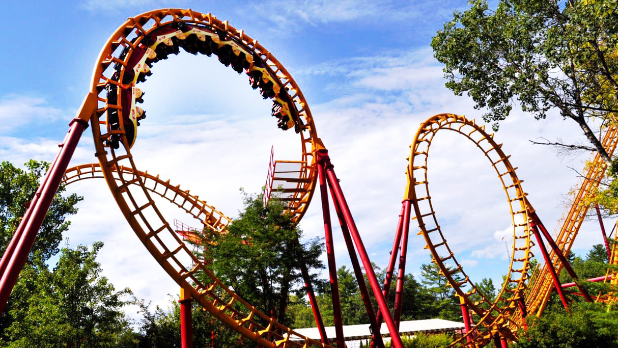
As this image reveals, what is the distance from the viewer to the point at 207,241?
13.6m

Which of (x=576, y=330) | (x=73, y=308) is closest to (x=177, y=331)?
(x=73, y=308)

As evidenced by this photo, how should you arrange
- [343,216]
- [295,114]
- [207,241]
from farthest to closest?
[207,241], [295,114], [343,216]

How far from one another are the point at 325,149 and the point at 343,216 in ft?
5.60

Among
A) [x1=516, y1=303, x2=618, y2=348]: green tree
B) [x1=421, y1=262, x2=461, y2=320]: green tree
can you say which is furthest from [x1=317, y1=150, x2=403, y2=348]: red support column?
[x1=421, y1=262, x2=461, y2=320]: green tree

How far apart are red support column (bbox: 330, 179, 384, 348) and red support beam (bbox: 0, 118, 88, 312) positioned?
5.63 meters

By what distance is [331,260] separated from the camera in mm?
10234

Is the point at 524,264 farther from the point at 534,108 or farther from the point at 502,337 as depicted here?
the point at 534,108

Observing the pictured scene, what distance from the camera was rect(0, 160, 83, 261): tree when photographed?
1698cm

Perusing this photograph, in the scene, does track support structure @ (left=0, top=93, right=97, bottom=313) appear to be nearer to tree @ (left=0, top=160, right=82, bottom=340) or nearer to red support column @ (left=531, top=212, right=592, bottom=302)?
tree @ (left=0, top=160, right=82, bottom=340)

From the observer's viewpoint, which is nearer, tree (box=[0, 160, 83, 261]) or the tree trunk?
the tree trunk

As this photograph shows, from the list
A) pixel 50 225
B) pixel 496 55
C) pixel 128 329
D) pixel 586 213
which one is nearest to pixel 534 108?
pixel 496 55

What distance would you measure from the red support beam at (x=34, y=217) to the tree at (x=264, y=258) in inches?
217

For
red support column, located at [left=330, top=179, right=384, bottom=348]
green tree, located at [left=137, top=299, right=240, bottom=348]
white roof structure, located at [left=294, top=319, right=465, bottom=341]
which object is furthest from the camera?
white roof structure, located at [left=294, top=319, right=465, bottom=341]

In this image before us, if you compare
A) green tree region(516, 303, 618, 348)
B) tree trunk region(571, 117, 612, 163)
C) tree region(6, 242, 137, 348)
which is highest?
tree trunk region(571, 117, 612, 163)
